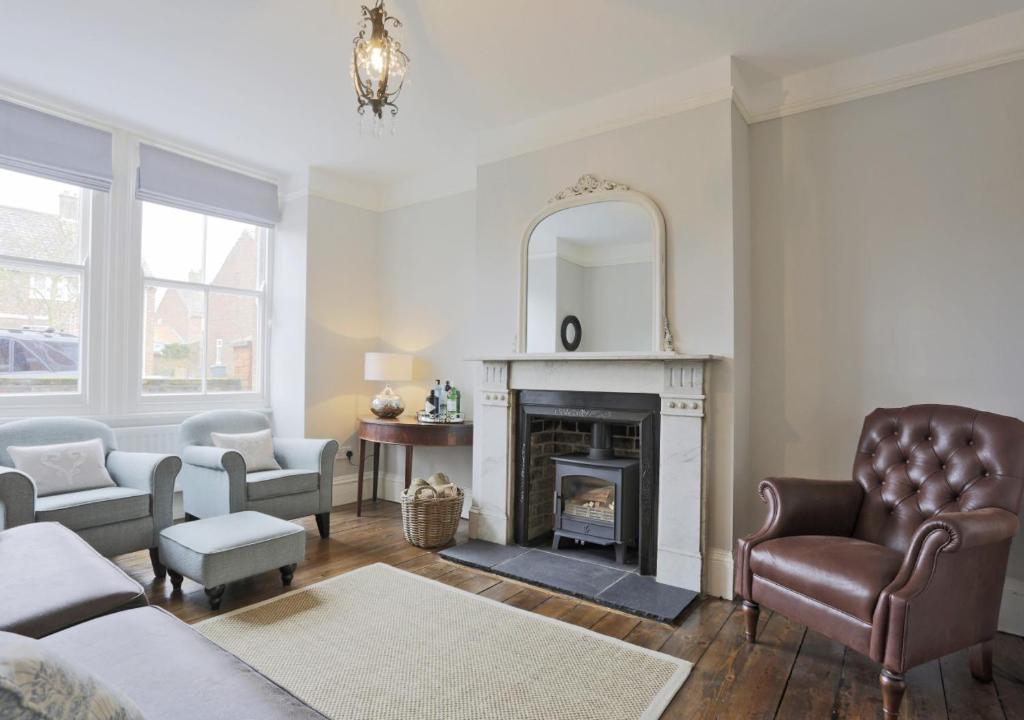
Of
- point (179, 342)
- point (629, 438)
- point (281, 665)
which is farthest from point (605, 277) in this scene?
point (179, 342)

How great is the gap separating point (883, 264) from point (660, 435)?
143 centimetres

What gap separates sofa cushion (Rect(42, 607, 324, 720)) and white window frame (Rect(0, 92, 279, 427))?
113 inches

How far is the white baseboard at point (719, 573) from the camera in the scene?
289 cm

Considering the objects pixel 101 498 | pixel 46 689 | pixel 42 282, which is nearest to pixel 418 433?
pixel 101 498

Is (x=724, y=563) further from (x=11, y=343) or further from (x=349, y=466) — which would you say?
(x=11, y=343)

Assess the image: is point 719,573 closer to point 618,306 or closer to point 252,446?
point 618,306

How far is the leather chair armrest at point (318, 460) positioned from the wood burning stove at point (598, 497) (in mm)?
1523

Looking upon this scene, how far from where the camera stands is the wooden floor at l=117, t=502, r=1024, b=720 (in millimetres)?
1957

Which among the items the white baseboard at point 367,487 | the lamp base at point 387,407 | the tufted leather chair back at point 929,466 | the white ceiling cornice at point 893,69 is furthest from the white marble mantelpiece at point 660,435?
the white ceiling cornice at point 893,69

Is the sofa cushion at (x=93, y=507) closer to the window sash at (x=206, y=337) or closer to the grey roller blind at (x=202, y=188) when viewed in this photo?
the window sash at (x=206, y=337)

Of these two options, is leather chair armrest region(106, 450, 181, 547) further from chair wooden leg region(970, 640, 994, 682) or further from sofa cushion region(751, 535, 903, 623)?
chair wooden leg region(970, 640, 994, 682)

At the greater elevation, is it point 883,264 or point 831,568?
point 883,264

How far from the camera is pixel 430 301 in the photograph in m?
4.75

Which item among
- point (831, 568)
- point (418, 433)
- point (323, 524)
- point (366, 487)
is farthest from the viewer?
point (366, 487)
